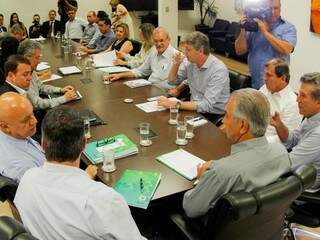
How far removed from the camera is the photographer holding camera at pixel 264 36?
11.3 feet

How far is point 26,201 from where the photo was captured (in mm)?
1343

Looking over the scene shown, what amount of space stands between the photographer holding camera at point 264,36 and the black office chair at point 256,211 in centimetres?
207

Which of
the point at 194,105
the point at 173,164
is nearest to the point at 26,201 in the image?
the point at 173,164

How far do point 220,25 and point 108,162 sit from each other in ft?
25.4

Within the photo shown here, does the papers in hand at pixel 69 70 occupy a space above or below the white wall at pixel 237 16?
below

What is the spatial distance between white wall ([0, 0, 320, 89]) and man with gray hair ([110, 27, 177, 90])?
254cm

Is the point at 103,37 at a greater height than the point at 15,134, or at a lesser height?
greater

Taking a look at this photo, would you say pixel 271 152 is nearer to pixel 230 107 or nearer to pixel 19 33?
pixel 230 107

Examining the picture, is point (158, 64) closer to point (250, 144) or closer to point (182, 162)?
point (182, 162)

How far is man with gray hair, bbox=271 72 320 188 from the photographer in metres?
2.16

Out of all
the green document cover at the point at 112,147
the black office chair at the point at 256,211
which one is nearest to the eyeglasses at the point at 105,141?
the green document cover at the point at 112,147

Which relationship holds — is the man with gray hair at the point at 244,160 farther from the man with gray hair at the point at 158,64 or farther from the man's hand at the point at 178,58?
the man with gray hair at the point at 158,64

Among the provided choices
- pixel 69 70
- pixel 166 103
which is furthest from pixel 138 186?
pixel 69 70

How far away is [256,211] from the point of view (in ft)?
4.56
